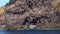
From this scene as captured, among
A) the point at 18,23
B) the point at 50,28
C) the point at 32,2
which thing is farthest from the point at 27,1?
the point at 50,28

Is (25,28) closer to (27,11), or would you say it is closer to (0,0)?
(27,11)

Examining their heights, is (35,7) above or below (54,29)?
above

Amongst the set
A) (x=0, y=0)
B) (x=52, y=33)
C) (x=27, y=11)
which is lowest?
(x=52, y=33)

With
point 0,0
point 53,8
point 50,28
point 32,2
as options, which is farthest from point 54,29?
point 0,0

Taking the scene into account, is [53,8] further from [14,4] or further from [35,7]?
[14,4]

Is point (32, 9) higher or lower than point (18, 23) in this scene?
higher

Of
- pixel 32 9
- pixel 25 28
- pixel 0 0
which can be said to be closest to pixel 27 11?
pixel 32 9
